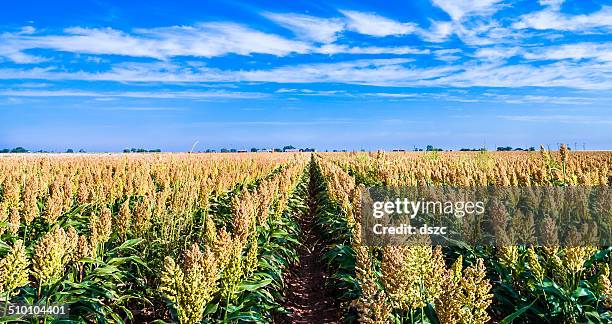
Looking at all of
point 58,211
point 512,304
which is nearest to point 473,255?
point 512,304

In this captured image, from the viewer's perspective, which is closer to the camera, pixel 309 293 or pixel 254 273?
pixel 254 273

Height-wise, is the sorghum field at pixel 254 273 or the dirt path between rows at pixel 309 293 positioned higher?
the sorghum field at pixel 254 273

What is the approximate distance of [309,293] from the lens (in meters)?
6.33

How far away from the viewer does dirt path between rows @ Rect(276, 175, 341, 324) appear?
17.8ft

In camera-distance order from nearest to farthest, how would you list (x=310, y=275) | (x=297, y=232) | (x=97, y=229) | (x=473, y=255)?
(x=97, y=229) < (x=473, y=255) < (x=310, y=275) < (x=297, y=232)

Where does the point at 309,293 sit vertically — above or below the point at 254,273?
below

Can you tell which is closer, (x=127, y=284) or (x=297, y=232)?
(x=127, y=284)

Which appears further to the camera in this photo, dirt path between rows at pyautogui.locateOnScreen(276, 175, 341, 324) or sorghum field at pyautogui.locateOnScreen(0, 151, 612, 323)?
dirt path between rows at pyautogui.locateOnScreen(276, 175, 341, 324)

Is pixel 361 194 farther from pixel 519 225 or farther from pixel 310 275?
pixel 310 275

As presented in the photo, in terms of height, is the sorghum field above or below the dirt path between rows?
above

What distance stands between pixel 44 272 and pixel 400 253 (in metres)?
2.19

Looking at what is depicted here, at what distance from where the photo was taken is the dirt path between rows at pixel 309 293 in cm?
542

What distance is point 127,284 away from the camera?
4.96m

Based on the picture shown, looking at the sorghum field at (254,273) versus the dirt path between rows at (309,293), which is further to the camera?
the dirt path between rows at (309,293)
